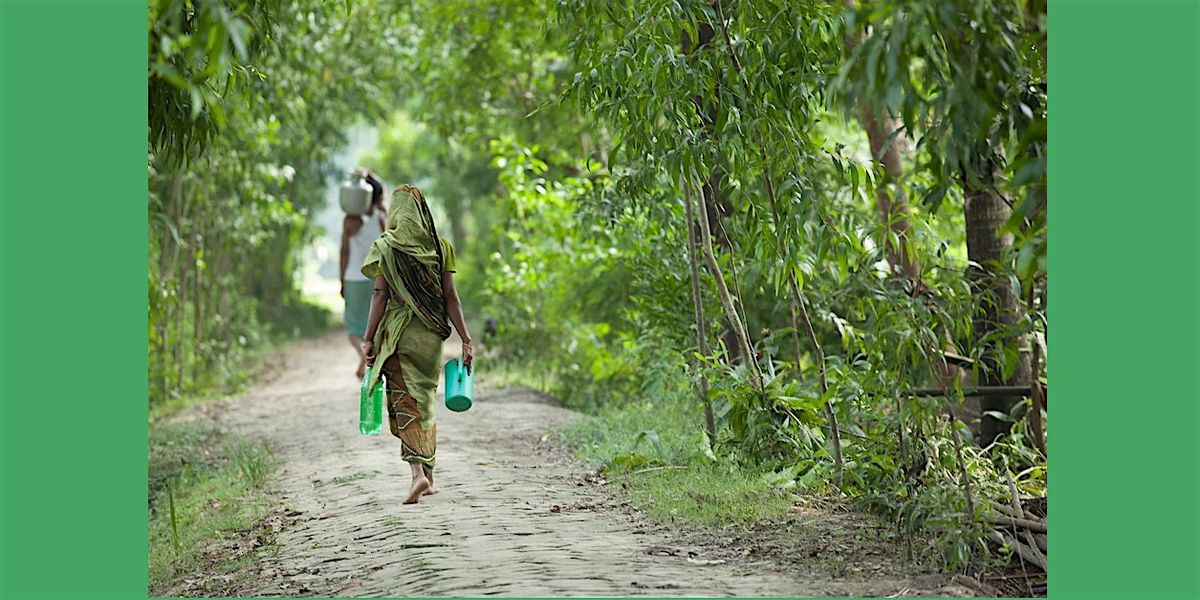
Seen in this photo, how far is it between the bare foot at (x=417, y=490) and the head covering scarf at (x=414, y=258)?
2.47 ft

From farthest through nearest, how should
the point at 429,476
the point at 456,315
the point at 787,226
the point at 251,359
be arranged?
the point at 251,359, the point at 429,476, the point at 456,315, the point at 787,226

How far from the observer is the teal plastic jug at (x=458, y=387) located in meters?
6.48

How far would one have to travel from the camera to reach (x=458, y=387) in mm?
6496

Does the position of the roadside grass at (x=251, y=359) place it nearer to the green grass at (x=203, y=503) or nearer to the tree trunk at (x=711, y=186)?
the green grass at (x=203, y=503)

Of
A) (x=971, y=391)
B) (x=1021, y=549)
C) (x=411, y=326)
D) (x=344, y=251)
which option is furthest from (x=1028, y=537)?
(x=344, y=251)

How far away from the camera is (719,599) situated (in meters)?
4.52

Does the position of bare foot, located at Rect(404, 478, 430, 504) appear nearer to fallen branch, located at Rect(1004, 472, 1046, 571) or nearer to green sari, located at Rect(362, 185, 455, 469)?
green sari, located at Rect(362, 185, 455, 469)

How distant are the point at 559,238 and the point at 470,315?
10323mm

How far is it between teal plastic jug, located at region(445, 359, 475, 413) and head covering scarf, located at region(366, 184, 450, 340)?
8.6 inches

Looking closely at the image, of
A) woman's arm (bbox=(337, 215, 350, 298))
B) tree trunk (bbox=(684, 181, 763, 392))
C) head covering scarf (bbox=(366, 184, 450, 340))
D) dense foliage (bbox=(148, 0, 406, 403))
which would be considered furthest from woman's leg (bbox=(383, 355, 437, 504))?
woman's arm (bbox=(337, 215, 350, 298))

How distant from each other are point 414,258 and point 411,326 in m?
0.35

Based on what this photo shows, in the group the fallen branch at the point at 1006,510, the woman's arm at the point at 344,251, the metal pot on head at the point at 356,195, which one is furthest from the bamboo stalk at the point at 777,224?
the woman's arm at the point at 344,251

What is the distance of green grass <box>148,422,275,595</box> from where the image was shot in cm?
590

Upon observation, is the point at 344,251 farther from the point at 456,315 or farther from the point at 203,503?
the point at 456,315
